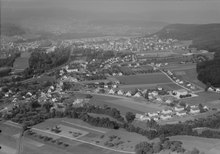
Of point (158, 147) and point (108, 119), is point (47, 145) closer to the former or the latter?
point (108, 119)

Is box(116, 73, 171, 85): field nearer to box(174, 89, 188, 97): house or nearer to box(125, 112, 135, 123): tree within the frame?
box(174, 89, 188, 97): house

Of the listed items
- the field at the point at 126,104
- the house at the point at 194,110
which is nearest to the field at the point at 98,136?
the field at the point at 126,104

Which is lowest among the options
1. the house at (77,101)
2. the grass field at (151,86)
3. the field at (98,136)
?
the field at (98,136)

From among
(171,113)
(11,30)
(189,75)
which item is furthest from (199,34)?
(171,113)

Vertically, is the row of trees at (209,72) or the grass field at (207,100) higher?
the row of trees at (209,72)

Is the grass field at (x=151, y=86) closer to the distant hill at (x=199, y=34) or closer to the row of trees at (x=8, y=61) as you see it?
the row of trees at (x=8, y=61)

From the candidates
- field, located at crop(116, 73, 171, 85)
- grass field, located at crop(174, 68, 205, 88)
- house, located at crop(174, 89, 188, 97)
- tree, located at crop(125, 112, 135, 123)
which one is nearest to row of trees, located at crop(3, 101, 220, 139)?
tree, located at crop(125, 112, 135, 123)
